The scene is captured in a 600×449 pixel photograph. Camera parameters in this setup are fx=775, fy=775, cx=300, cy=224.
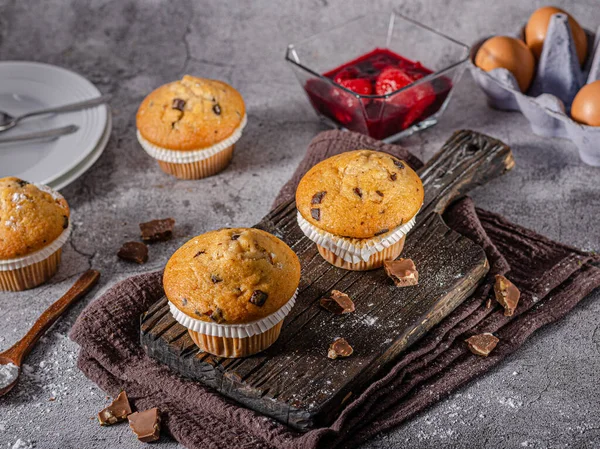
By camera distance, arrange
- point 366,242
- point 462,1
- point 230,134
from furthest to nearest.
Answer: point 462,1 < point 230,134 < point 366,242

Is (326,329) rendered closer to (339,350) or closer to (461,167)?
(339,350)

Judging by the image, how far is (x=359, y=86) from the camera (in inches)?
121

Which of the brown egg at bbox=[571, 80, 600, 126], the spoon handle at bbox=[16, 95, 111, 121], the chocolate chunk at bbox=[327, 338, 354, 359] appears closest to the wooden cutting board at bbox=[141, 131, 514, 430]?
the chocolate chunk at bbox=[327, 338, 354, 359]

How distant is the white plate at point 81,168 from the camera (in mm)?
2890

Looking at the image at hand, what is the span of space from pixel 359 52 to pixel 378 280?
151cm

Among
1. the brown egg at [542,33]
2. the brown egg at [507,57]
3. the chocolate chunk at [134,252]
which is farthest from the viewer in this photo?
the brown egg at [542,33]

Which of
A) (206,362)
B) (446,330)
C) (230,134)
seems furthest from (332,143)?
(206,362)

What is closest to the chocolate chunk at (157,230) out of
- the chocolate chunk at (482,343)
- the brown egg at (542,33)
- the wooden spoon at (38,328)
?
the wooden spoon at (38,328)

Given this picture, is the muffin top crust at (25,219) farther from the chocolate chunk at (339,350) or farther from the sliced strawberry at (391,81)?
the sliced strawberry at (391,81)

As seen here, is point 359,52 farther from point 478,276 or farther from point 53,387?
point 53,387

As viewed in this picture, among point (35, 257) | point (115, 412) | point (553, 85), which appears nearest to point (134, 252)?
point (35, 257)

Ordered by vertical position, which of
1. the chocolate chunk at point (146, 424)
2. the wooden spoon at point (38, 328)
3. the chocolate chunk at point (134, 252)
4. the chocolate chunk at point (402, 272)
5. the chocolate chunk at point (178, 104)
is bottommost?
the wooden spoon at point (38, 328)

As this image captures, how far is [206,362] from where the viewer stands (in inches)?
84.2

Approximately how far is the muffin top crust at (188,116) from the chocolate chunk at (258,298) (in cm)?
98
